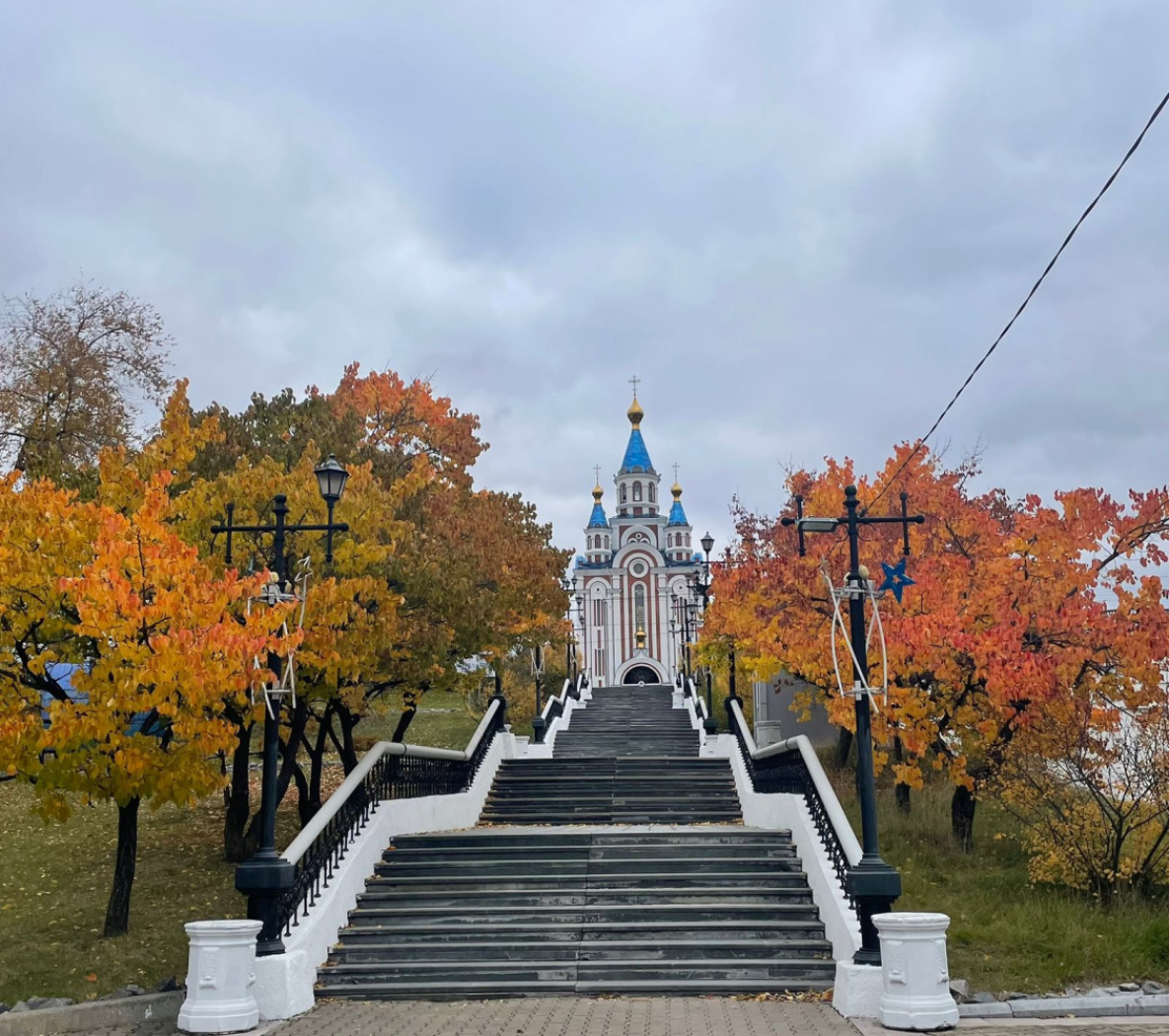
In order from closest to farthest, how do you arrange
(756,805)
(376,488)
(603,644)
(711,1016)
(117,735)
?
1. (711,1016)
2. (117,735)
3. (376,488)
4. (756,805)
5. (603,644)

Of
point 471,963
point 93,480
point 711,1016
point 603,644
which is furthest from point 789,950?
point 603,644

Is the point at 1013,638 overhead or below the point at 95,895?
overhead

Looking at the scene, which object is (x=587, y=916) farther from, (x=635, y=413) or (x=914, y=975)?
(x=635, y=413)

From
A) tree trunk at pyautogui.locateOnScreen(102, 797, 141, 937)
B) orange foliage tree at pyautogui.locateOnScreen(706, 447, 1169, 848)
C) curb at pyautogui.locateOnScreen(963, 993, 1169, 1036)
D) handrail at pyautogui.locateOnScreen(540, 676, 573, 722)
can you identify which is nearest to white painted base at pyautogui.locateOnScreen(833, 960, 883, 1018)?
curb at pyautogui.locateOnScreen(963, 993, 1169, 1036)

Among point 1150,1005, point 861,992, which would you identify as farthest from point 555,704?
point 1150,1005

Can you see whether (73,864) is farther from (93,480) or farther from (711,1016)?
(711,1016)

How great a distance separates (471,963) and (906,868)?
249 inches

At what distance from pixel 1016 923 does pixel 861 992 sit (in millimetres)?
3131

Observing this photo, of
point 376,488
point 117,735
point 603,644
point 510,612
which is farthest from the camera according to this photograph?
point 603,644

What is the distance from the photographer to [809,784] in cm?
1305

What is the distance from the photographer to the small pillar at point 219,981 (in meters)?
8.87

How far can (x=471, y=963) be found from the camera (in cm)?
1043

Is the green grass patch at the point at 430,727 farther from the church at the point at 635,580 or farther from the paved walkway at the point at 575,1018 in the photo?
the church at the point at 635,580

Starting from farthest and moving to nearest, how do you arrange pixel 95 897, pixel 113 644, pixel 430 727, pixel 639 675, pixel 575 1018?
pixel 639 675
pixel 430 727
pixel 95 897
pixel 113 644
pixel 575 1018
